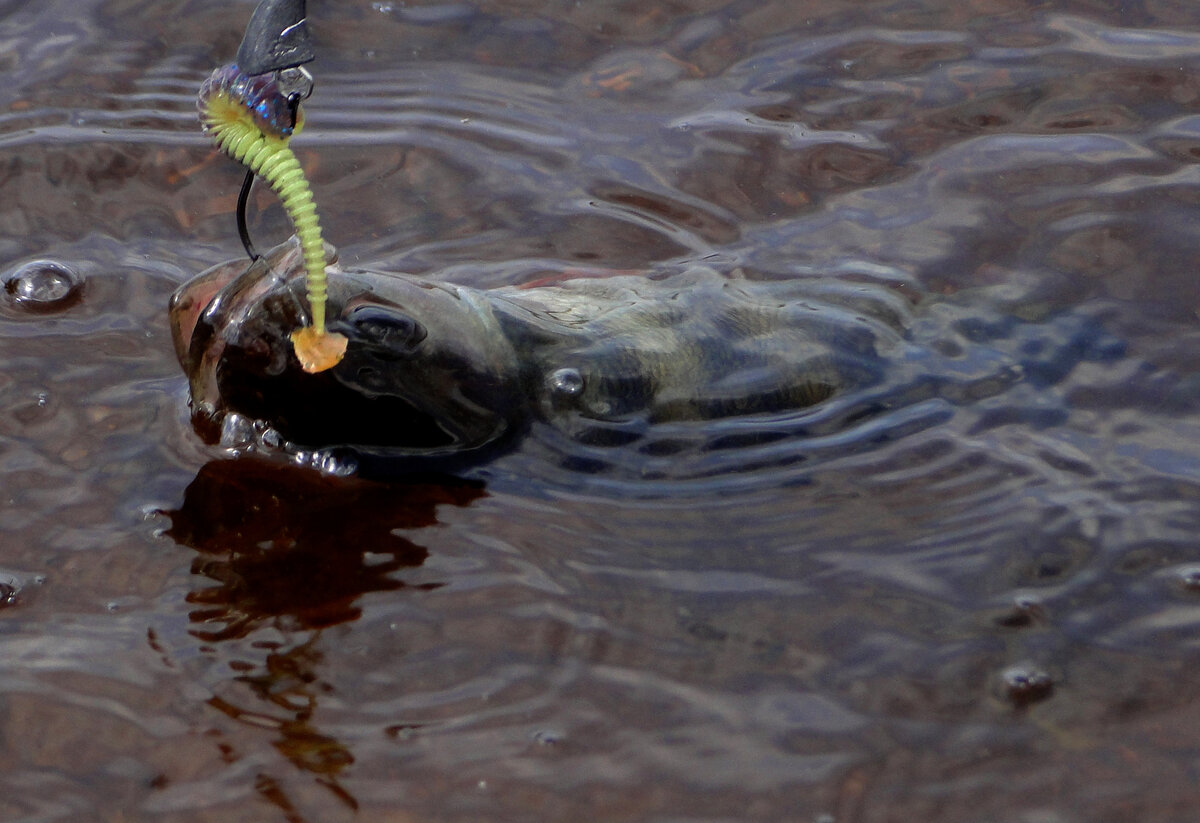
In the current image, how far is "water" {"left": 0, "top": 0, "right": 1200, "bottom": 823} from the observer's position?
237 cm

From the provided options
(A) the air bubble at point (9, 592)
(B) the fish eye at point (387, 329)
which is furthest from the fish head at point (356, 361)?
(A) the air bubble at point (9, 592)

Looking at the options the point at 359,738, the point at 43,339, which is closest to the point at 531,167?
the point at 43,339

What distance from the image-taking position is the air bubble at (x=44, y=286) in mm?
3502

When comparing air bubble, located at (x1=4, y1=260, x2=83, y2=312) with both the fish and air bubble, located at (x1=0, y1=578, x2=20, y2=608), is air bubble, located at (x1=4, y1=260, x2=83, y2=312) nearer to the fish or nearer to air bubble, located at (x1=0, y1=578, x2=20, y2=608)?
the fish

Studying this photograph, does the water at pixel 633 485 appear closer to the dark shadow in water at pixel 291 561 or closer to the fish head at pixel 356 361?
the dark shadow in water at pixel 291 561

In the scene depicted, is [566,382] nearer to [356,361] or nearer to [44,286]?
[356,361]

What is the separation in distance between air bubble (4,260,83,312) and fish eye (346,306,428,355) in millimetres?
1174

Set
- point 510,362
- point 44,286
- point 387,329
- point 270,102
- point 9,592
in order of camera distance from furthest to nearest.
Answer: point 44,286
point 510,362
point 387,329
point 9,592
point 270,102

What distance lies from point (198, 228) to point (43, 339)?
66 centimetres

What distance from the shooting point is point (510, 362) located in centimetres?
297

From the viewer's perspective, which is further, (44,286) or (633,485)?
(44,286)

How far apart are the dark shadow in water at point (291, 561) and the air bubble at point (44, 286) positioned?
2.84 feet

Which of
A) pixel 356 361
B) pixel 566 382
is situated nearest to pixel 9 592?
pixel 356 361

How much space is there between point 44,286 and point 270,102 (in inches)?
58.2
